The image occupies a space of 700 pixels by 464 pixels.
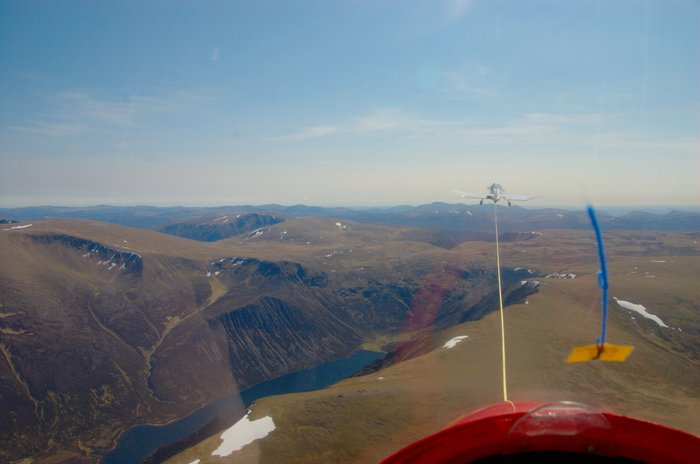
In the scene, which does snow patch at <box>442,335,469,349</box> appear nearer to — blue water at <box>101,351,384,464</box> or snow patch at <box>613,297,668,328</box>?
snow patch at <box>613,297,668,328</box>

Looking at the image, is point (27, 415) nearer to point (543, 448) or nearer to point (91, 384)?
point (91, 384)

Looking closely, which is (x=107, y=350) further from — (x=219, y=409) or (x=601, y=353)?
(x=601, y=353)

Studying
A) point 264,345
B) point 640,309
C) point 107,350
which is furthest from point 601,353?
point 264,345

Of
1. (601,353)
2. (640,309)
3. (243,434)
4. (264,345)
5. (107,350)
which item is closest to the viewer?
(601,353)

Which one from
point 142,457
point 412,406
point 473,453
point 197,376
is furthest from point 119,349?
point 473,453

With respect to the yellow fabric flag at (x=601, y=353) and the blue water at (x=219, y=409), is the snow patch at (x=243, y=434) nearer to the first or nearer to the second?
the yellow fabric flag at (x=601, y=353)

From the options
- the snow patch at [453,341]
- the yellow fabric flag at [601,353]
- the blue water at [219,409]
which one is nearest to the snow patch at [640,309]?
the snow patch at [453,341]
